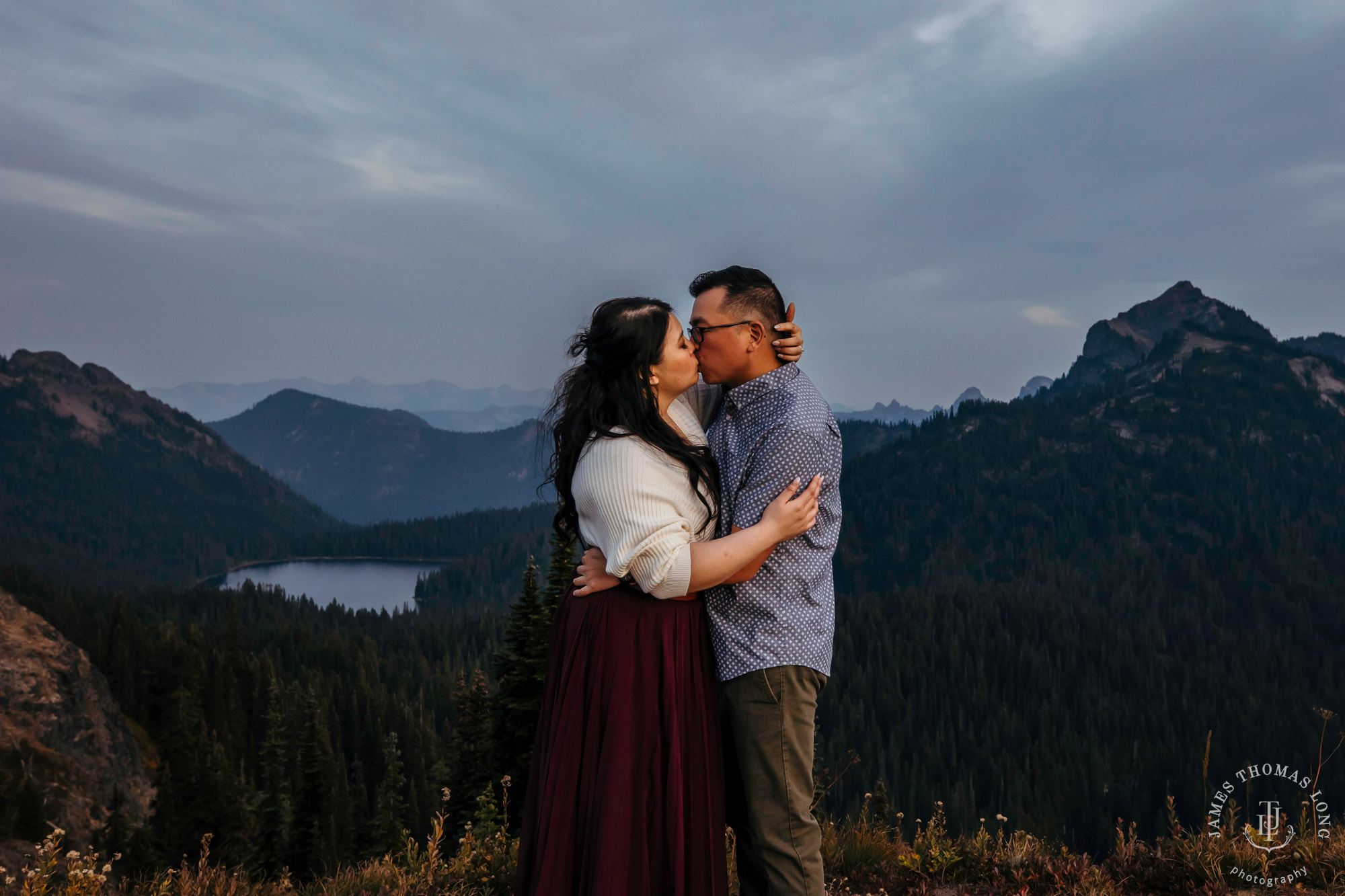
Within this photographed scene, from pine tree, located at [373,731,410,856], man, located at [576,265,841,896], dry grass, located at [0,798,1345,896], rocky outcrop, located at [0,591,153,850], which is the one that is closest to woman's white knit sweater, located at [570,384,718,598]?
man, located at [576,265,841,896]

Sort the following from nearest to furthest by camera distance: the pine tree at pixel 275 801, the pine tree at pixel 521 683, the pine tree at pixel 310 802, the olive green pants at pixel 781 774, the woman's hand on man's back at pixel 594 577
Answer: the olive green pants at pixel 781 774
the woman's hand on man's back at pixel 594 577
the pine tree at pixel 521 683
the pine tree at pixel 310 802
the pine tree at pixel 275 801

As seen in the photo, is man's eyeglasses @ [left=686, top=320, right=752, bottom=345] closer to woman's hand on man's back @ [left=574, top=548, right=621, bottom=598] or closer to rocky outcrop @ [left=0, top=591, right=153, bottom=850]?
woman's hand on man's back @ [left=574, top=548, right=621, bottom=598]

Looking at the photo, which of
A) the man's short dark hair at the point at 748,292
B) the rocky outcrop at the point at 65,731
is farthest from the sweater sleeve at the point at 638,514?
the rocky outcrop at the point at 65,731

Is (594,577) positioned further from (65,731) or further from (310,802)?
(65,731)

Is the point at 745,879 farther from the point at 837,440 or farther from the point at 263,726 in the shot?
the point at 263,726

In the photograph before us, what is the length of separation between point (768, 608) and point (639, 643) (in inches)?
28.3

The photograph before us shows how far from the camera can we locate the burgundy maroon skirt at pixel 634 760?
4.54 m

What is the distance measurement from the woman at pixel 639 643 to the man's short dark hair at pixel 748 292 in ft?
1.15

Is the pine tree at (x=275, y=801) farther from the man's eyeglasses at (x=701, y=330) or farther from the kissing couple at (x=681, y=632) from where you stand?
the man's eyeglasses at (x=701, y=330)

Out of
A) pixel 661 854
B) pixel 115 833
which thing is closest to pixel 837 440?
pixel 661 854

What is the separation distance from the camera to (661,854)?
184 inches

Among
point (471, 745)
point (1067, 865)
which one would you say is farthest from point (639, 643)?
point (471, 745)

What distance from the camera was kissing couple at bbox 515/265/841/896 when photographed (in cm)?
446

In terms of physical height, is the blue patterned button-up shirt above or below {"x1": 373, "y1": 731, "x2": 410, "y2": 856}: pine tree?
above
